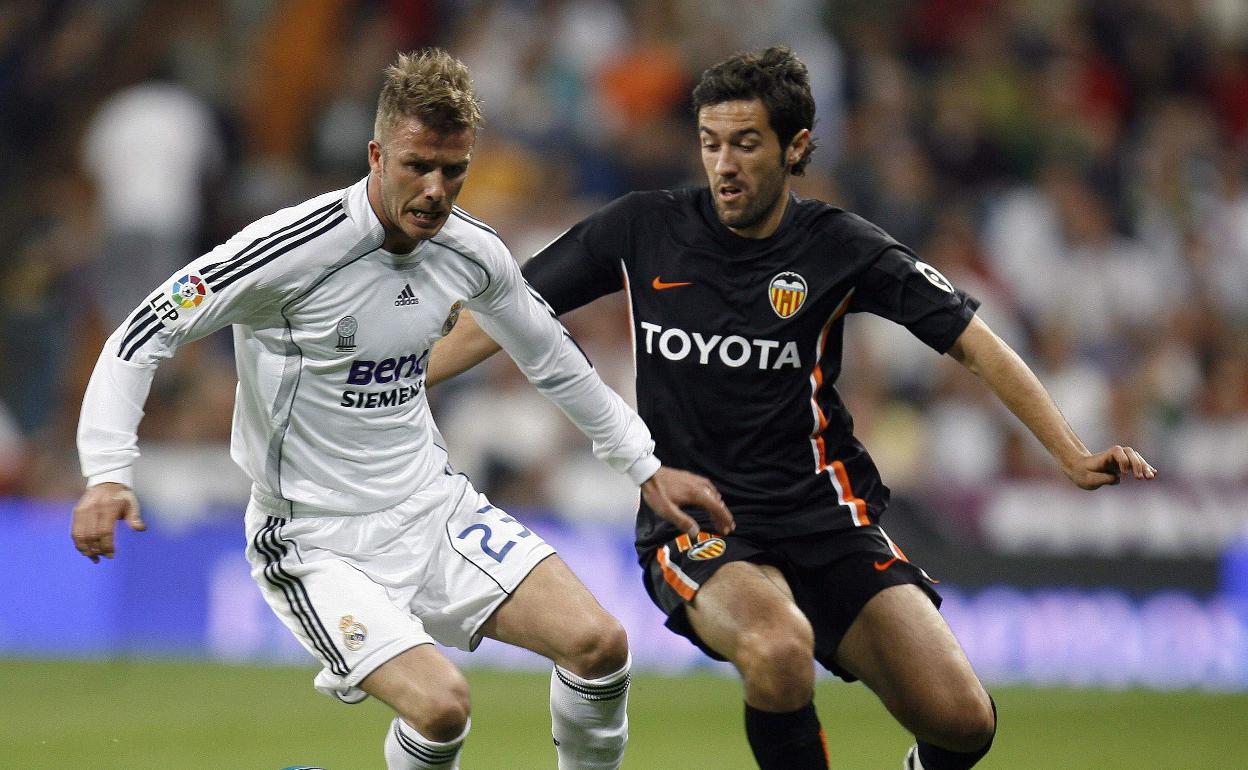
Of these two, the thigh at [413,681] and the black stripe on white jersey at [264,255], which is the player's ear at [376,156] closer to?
the black stripe on white jersey at [264,255]

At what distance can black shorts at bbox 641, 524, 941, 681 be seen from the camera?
5.72 m

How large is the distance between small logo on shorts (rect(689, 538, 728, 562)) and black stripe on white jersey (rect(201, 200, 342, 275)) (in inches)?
60.8

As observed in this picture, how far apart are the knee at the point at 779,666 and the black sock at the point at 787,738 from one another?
36 millimetres

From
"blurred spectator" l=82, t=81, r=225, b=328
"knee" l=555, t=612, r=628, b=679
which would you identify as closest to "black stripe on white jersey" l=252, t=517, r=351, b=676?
"knee" l=555, t=612, r=628, b=679

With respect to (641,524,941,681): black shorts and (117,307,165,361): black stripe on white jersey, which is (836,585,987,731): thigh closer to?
(641,524,941,681): black shorts

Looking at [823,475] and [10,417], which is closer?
[823,475]

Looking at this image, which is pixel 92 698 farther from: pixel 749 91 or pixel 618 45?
pixel 618 45

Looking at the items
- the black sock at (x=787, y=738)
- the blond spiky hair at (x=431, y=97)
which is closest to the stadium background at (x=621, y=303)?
the black sock at (x=787, y=738)

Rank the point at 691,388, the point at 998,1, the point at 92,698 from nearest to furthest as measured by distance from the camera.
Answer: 1. the point at 691,388
2. the point at 92,698
3. the point at 998,1

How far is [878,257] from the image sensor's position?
232 inches

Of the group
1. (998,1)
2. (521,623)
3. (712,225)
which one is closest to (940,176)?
(998,1)

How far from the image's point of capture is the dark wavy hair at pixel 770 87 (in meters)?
5.80

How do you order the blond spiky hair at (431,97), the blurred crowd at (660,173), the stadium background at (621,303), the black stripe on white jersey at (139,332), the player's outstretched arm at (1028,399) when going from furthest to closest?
the blurred crowd at (660,173), the stadium background at (621,303), the player's outstretched arm at (1028,399), the blond spiky hair at (431,97), the black stripe on white jersey at (139,332)

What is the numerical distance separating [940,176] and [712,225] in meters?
7.85
